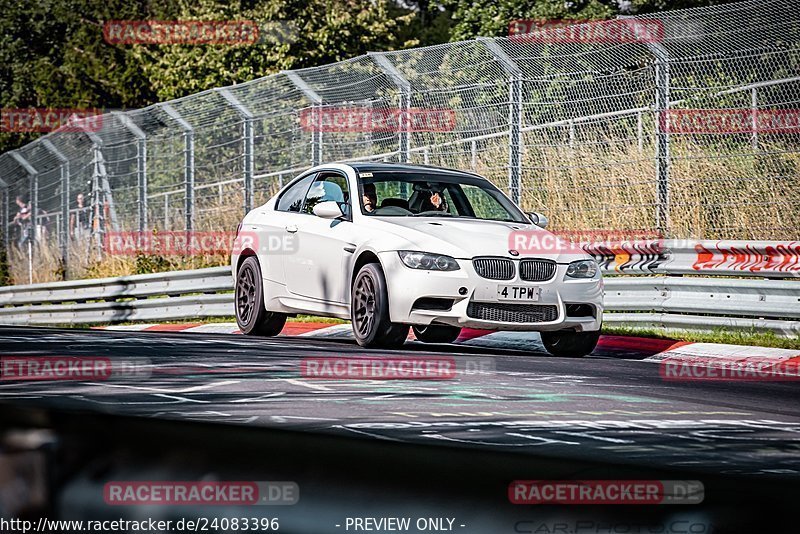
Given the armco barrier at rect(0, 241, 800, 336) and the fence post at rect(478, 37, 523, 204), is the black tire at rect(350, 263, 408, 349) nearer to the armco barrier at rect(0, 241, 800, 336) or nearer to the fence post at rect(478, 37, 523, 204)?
the armco barrier at rect(0, 241, 800, 336)

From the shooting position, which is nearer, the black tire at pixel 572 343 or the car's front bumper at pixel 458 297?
the car's front bumper at pixel 458 297

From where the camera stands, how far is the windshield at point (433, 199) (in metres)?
10.4

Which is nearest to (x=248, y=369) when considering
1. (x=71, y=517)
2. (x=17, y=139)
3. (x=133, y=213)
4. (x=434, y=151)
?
(x=71, y=517)

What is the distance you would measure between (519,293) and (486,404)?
3.96 m

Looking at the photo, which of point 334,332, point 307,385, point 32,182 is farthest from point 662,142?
point 32,182

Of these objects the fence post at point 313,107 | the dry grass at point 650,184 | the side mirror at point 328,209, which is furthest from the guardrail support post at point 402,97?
the side mirror at point 328,209

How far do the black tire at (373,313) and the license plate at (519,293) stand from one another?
79 centimetres

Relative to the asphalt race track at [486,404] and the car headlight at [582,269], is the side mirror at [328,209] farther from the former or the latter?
the car headlight at [582,269]

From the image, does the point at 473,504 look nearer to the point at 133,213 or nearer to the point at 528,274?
the point at 528,274

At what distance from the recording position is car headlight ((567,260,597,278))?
9641mm

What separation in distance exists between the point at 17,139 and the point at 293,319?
3392 centimetres

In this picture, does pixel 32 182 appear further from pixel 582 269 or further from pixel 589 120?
pixel 582 269

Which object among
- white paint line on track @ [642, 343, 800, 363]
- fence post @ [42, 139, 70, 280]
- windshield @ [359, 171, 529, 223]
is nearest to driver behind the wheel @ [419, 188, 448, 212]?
windshield @ [359, 171, 529, 223]

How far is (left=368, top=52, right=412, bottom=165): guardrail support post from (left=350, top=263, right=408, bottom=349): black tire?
6.37 metres
